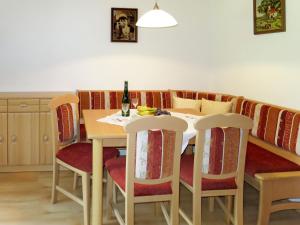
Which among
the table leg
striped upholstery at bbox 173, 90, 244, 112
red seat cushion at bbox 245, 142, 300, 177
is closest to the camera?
the table leg

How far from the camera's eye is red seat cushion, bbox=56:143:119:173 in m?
2.93

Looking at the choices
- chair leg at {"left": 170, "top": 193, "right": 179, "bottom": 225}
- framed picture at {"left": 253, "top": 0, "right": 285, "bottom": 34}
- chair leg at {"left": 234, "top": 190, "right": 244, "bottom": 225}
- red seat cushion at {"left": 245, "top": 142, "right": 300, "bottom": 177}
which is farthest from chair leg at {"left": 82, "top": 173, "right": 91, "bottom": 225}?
framed picture at {"left": 253, "top": 0, "right": 285, "bottom": 34}

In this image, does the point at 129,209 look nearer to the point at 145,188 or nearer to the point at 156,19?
the point at 145,188

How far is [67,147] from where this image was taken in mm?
3342

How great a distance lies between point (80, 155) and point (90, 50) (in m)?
2.01

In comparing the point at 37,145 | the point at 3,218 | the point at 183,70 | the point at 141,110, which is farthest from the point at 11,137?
the point at 183,70

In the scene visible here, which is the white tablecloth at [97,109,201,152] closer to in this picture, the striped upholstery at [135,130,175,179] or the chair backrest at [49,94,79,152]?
the striped upholstery at [135,130,175,179]

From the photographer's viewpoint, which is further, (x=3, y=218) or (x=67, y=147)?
(x=67, y=147)

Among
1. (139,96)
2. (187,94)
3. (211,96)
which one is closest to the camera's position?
(211,96)

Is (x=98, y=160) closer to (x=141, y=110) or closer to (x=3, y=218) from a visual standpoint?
(x=141, y=110)

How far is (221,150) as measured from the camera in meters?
2.45

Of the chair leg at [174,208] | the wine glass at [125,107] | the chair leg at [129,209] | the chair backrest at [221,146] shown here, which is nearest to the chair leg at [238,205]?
the chair backrest at [221,146]

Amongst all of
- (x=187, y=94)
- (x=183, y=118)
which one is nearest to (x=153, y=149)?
(x=183, y=118)

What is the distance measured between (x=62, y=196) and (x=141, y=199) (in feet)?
4.63
